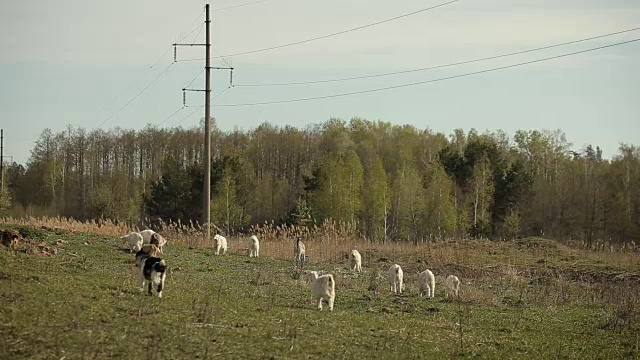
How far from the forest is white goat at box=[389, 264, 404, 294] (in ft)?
87.5

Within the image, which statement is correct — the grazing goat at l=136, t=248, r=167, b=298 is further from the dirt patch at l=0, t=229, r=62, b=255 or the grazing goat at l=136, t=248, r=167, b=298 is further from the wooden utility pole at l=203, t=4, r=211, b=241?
the wooden utility pole at l=203, t=4, r=211, b=241

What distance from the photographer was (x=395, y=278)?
2394 centimetres

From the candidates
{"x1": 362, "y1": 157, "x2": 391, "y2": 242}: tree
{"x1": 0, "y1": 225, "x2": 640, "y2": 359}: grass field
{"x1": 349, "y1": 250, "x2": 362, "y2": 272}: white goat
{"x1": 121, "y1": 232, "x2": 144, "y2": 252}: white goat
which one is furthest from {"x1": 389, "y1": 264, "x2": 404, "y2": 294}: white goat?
{"x1": 362, "y1": 157, "x2": 391, "y2": 242}: tree

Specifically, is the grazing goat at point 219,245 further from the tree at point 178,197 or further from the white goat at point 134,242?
the tree at point 178,197

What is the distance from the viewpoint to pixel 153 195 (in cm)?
6650

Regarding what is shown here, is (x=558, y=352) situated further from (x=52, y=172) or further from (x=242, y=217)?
(x=52, y=172)

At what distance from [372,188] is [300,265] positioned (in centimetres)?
4232

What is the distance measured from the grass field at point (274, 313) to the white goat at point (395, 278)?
0.47 metres

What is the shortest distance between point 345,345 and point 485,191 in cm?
6044

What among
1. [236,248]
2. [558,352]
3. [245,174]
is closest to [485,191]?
[245,174]

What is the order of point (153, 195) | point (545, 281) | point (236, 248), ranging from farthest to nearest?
point (153, 195) < point (236, 248) < point (545, 281)

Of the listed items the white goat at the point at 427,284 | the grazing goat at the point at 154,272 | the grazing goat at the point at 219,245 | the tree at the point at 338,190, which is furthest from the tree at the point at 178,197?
the grazing goat at the point at 154,272

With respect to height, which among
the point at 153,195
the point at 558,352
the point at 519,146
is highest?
the point at 519,146

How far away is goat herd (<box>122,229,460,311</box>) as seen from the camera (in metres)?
17.1
